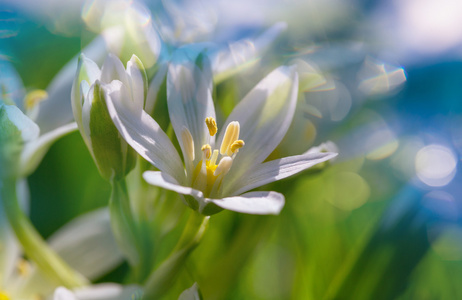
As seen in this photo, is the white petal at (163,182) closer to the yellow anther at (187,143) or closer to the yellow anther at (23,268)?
the yellow anther at (187,143)

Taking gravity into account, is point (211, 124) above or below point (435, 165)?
above

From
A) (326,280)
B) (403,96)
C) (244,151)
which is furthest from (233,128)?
(403,96)

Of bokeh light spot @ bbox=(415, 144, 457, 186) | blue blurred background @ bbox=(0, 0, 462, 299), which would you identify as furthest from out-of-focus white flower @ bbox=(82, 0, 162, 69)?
bokeh light spot @ bbox=(415, 144, 457, 186)

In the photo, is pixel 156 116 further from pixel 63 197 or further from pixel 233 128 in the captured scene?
pixel 63 197

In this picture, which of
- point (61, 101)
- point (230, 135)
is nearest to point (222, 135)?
point (230, 135)

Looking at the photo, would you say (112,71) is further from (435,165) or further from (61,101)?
(435,165)

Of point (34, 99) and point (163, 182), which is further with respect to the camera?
point (34, 99)

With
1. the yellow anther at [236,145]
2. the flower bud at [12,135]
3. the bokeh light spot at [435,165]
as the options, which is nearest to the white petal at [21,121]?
the flower bud at [12,135]
